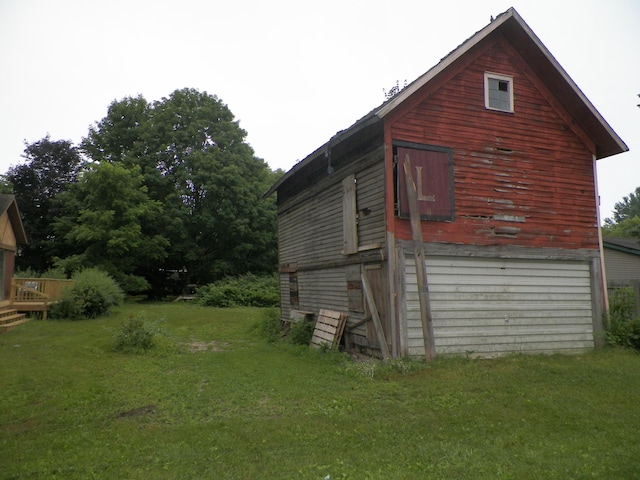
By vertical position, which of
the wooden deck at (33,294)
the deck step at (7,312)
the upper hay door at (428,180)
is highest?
the upper hay door at (428,180)

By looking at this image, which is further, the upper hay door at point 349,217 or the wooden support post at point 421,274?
the upper hay door at point 349,217

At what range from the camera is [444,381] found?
8633 mm

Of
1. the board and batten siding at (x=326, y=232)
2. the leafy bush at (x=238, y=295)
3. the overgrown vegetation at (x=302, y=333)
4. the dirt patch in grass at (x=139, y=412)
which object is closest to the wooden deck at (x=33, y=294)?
the board and batten siding at (x=326, y=232)

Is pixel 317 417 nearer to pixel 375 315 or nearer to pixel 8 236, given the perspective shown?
pixel 375 315

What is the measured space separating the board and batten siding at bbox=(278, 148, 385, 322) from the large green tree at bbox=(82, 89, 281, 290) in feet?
58.0

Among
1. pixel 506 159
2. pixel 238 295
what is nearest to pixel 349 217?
pixel 506 159

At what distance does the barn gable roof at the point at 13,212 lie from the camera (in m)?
21.5

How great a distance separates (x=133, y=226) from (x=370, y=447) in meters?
28.1

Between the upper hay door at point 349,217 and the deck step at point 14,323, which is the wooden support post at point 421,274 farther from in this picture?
the deck step at point 14,323

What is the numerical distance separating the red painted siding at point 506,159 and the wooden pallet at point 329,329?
324 cm

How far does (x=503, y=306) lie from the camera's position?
1142 cm

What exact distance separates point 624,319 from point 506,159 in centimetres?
552

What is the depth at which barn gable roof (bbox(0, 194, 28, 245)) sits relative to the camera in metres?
21.5

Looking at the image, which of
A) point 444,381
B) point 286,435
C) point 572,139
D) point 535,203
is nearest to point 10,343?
point 286,435
